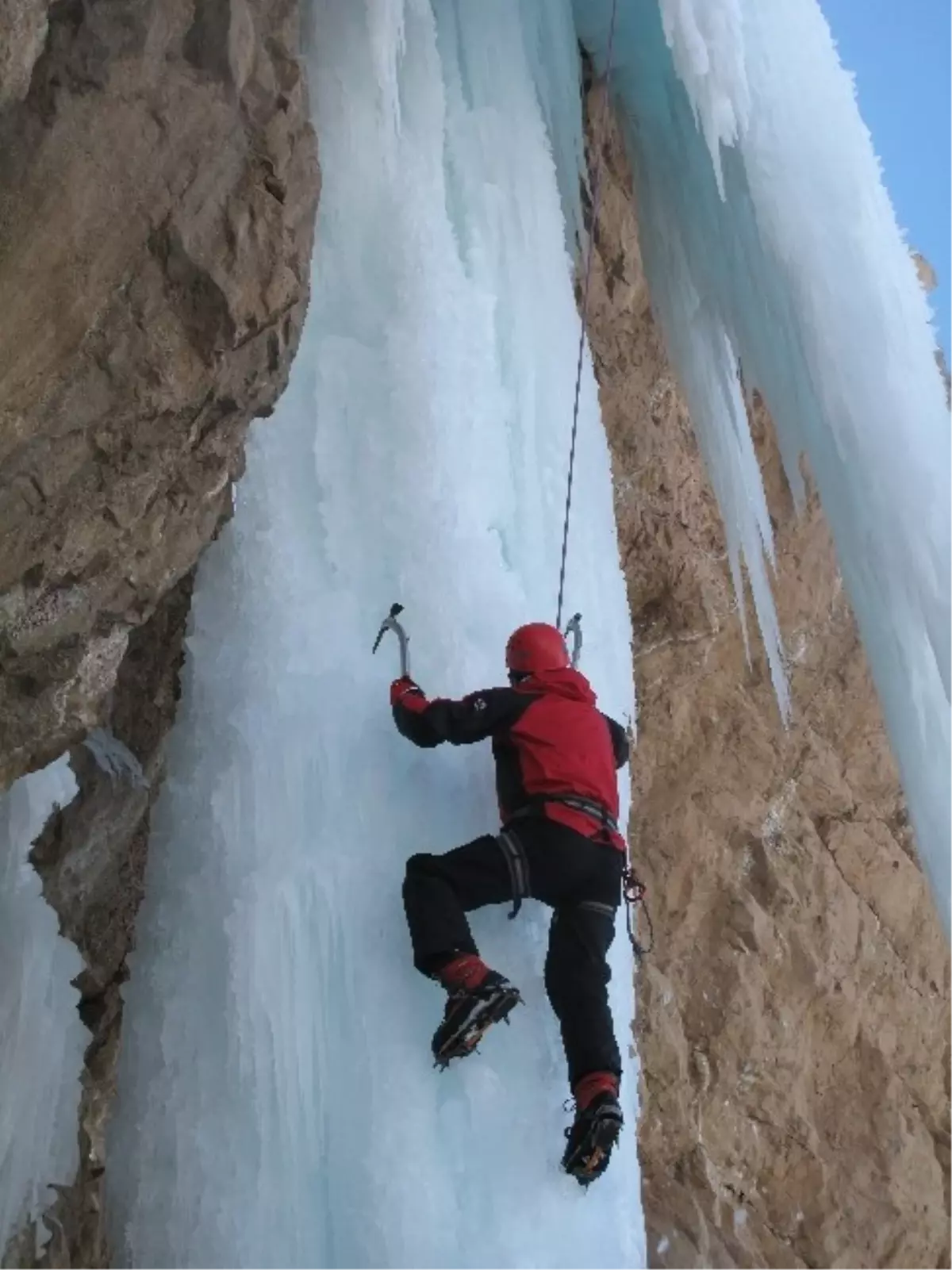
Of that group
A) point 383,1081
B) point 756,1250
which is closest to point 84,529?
point 383,1081

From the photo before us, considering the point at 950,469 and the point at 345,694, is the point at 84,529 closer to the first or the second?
the point at 345,694

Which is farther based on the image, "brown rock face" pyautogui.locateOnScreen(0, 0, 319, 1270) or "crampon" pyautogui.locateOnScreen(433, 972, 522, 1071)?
"crampon" pyautogui.locateOnScreen(433, 972, 522, 1071)

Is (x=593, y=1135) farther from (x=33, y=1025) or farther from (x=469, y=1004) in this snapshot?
(x=33, y=1025)

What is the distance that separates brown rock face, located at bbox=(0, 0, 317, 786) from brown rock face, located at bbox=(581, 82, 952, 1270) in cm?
278

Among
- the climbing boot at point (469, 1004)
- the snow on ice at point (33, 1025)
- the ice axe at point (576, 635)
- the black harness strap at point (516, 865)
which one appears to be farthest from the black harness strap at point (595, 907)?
the snow on ice at point (33, 1025)

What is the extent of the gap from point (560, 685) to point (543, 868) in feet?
1.43

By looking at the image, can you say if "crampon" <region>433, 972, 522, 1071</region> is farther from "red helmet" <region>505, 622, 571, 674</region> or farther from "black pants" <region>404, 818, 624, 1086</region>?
"red helmet" <region>505, 622, 571, 674</region>

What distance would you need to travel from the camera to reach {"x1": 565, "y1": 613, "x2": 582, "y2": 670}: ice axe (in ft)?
11.3

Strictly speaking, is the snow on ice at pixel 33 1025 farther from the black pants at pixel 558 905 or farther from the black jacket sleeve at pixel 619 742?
the black jacket sleeve at pixel 619 742

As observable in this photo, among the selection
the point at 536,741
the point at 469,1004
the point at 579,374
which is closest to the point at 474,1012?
the point at 469,1004

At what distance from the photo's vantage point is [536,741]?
2873 millimetres

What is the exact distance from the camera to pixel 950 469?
4.39 meters

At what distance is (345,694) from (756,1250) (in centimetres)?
349

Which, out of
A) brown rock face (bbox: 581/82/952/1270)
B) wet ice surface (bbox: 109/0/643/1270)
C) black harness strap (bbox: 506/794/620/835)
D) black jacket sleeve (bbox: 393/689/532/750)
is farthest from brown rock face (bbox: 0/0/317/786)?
brown rock face (bbox: 581/82/952/1270)
